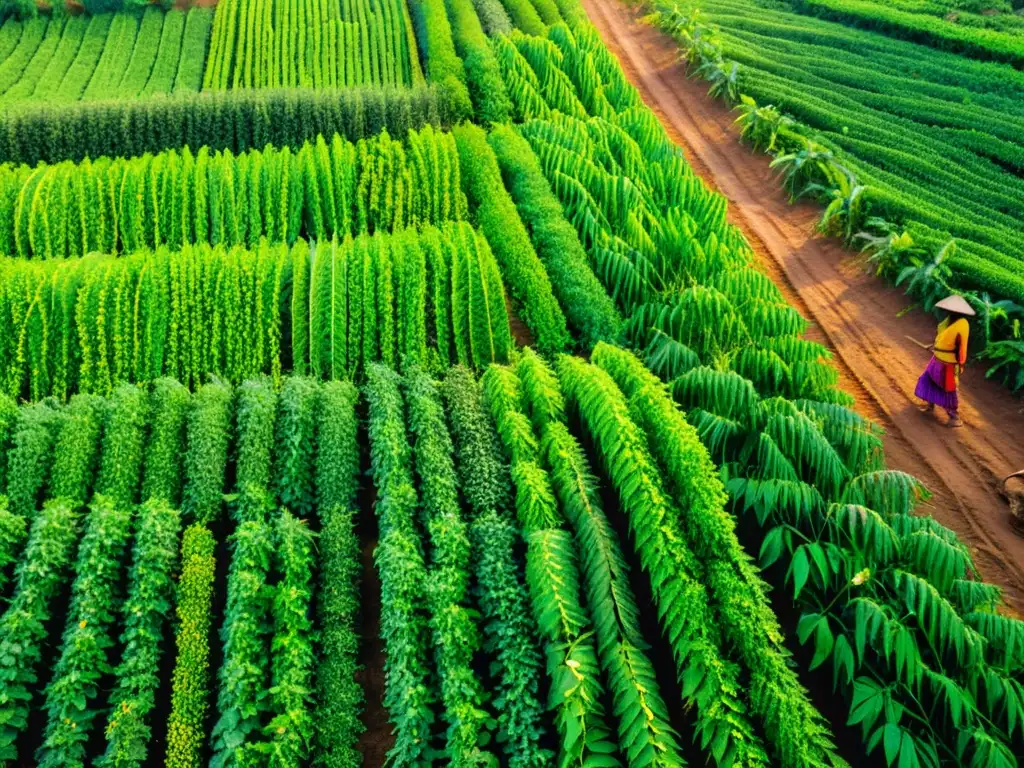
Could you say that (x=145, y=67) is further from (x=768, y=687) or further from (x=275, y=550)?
(x=768, y=687)

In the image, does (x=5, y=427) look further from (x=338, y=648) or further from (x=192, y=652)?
(x=338, y=648)

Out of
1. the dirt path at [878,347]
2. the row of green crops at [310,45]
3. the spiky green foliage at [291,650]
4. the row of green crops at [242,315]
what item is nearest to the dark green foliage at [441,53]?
the row of green crops at [310,45]

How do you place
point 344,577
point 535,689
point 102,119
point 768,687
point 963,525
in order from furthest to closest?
point 102,119
point 963,525
point 344,577
point 535,689
point 768,687

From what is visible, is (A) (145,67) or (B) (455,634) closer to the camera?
(B) (455,634)

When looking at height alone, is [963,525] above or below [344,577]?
above

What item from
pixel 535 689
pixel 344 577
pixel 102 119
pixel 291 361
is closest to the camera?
pixel 535 689

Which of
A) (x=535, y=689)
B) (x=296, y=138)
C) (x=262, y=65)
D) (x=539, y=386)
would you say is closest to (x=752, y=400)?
(x=539, y=386)

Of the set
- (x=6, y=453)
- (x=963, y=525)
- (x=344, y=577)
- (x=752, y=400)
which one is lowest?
(x=6, y=453)
